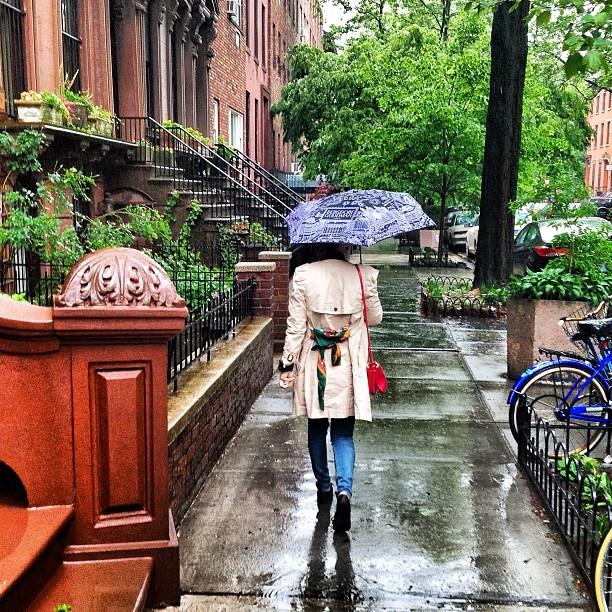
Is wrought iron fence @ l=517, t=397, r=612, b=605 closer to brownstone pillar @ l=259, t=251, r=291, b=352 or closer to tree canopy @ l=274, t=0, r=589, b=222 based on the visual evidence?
brownstone pillar @ l=259, t=251, r=291, b=352

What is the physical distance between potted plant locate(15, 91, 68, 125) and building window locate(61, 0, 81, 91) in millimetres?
2159

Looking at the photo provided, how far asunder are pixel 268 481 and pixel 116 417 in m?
2.05

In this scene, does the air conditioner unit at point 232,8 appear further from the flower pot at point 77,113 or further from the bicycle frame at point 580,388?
the bicycle frame at point 580,388

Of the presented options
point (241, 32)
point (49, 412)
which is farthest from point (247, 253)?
point (241, 32)

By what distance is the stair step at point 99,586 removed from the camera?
10.8 ft

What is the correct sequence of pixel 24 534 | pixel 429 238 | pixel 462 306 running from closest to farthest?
pixel 24 534
pixel 462 306
pixel 429 238

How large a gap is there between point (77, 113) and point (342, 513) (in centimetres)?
746

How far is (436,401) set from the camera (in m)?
7.63

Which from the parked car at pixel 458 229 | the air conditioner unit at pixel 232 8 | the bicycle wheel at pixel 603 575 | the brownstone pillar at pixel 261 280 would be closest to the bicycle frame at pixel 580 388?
the bicycle wheel at pixel 603 575

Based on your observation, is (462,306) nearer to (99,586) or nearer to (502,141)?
(502,141)

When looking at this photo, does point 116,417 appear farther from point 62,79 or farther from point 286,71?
point 286,71

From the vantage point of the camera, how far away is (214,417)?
5695 mm

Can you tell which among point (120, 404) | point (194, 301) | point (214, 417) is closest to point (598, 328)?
point (214, 417)

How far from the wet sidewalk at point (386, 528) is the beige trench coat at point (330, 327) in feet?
2.35
